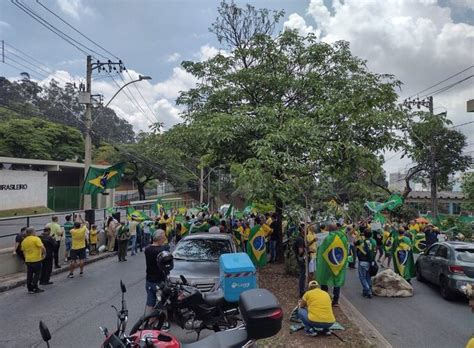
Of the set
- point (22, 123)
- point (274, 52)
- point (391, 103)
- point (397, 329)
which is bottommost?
point (397, 329)

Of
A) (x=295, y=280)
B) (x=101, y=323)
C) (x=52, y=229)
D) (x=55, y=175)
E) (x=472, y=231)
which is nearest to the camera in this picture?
(x=101, y=323)

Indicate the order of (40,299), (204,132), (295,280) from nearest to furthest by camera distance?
1. (40,299)
2. (204,132)
3. (295,280)

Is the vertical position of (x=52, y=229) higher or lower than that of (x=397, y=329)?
higher

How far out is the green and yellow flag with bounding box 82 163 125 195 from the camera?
14.5m

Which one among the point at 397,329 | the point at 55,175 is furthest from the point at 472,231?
the point at 55,175

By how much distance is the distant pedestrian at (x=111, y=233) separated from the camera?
17.0 meters

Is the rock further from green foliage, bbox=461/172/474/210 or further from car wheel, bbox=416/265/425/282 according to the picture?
green foliage, bbox=461/172/474/210

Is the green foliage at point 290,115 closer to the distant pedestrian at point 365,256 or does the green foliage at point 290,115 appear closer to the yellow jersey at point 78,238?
the distant pedestrian at point 365,256

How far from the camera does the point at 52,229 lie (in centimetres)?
1247

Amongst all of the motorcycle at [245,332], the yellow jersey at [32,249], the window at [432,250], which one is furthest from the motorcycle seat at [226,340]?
the window at [432,250]

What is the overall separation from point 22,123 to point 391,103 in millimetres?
48956

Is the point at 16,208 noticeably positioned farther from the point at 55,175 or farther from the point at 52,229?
the point at 52,229

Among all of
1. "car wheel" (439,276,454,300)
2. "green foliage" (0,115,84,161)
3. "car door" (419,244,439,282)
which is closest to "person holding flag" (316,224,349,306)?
"car wheel" (439,276,454,300)

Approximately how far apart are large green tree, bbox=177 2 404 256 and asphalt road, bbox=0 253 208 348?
391 centimetres
